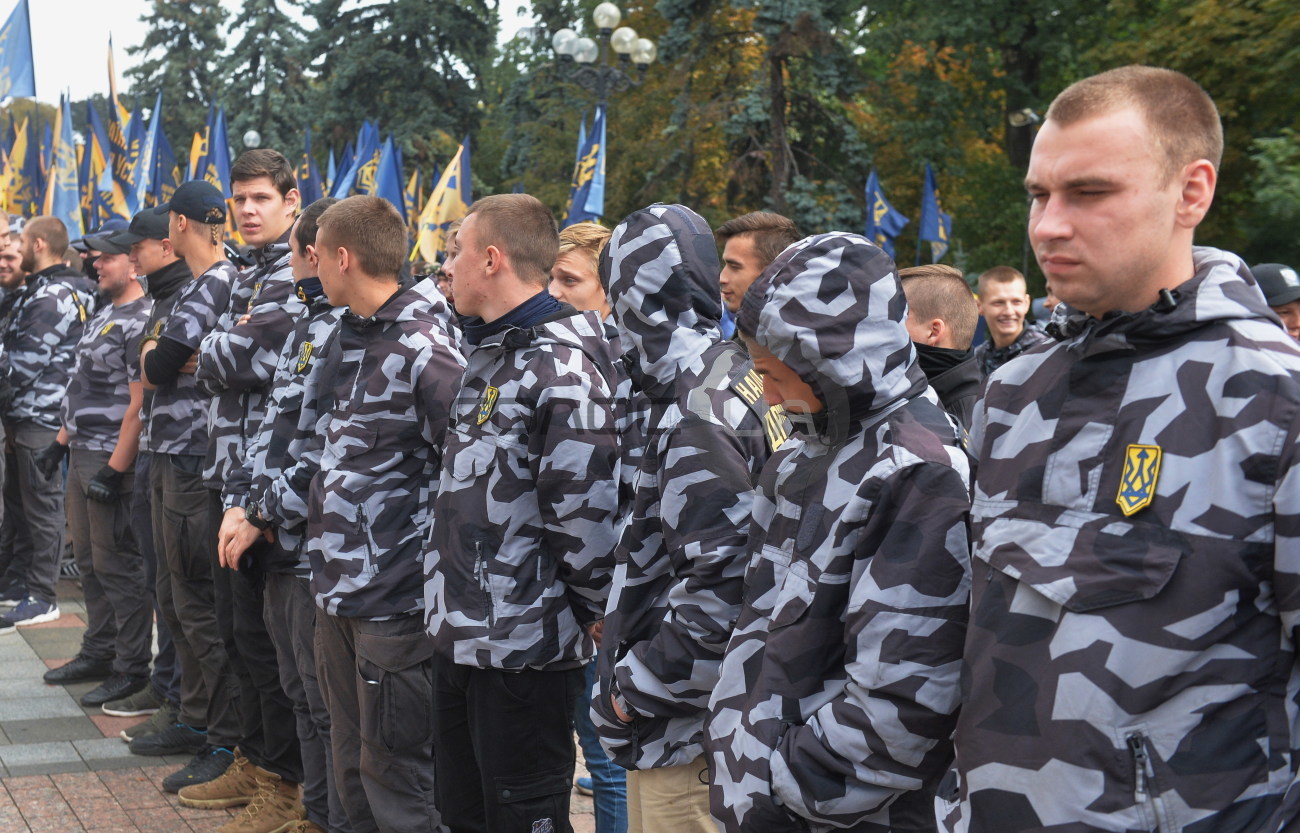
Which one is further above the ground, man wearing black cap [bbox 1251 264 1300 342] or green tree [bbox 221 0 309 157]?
green tree [bbox 221 0 309 157]

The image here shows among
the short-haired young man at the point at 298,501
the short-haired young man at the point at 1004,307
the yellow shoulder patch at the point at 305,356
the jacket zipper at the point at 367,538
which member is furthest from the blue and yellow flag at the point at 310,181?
the jacket zipper at the point at 367,538

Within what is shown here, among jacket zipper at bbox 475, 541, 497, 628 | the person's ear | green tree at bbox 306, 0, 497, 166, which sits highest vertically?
green tree at bbox 306, 0, 497, 166

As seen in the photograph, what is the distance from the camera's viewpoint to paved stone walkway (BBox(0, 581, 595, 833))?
216 inches

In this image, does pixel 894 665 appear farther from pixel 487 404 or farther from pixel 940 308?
pixel 940 308

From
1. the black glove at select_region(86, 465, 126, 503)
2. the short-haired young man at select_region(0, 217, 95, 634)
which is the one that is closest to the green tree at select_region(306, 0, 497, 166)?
the short-haired young man at select_region(0, 217, 95, 634)

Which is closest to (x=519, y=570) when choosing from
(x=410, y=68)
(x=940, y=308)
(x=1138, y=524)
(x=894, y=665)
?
(x=894, y=665)

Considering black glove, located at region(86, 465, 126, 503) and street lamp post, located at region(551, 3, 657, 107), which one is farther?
street lamp post, located at region(551, 3, 657, 107)

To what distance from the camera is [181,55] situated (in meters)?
55.3

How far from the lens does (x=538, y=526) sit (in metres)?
3.88

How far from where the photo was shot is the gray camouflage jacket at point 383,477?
14.4 feet

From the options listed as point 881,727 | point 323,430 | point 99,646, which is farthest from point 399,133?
point 881,727

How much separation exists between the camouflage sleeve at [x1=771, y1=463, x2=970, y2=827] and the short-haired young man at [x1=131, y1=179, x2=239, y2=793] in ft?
13.9

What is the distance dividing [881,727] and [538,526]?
1744 mm

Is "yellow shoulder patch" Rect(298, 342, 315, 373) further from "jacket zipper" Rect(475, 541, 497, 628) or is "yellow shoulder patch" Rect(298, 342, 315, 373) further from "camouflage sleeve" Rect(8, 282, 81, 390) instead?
"camouflage sleeve" Rect(8, 282, 81, 390)
